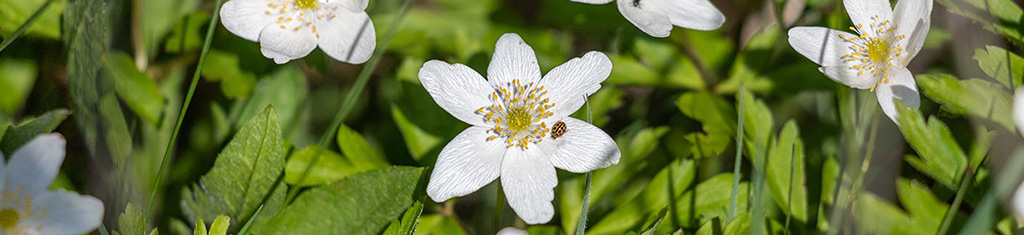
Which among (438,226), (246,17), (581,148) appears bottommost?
(438,226)

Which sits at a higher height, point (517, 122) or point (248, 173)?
point (517, 122)

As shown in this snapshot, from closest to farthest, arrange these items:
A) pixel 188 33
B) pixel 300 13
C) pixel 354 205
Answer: pixel 354 205 → pixel 300 13 → pixel 188 33

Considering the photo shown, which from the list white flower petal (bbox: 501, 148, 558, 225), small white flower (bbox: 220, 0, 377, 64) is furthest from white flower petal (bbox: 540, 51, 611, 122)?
small white flower (bbox: 220, 0, 377, 64)

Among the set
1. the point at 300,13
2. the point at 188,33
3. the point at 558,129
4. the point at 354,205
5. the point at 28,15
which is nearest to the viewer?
the point at 558,129

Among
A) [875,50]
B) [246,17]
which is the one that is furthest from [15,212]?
[875,50]

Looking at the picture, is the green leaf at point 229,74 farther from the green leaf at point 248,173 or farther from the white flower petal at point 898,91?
the white flower petal at point 898,91

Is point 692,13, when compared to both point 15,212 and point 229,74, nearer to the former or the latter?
point 229,74

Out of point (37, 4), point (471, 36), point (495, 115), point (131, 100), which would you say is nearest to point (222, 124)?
point (131, 100)

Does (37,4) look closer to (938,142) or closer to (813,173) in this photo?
(813,173)
